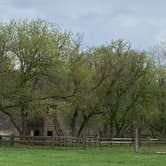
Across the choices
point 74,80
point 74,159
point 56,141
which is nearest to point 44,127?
point 74,80

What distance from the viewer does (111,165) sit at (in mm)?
22703

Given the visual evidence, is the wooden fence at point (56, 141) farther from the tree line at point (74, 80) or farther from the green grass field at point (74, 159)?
the green grass field at point (74, 159)

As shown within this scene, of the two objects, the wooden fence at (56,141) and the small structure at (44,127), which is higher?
the small structure at (44,127)

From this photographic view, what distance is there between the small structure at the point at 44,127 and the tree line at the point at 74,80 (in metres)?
1.81

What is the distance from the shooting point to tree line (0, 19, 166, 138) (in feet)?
146

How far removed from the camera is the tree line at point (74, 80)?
4462cm

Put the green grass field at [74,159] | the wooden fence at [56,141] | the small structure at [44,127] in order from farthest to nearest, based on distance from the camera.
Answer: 1. the small structure at [44,127]
2. the wooden fence at [56,141]
3. the green grass field at [74,159]

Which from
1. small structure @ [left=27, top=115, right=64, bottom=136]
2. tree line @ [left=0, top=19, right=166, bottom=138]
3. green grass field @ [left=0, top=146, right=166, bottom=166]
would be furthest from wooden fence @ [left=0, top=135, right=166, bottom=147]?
small structure @ [left=27, top=115, right=64, bottom=136]

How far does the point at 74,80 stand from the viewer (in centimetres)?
4931

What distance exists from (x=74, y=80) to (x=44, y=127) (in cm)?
1887

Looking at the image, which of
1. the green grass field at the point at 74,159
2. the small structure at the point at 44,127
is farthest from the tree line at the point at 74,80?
the green grass field at the point at 74,159

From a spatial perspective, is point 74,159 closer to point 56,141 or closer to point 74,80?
point 56,141

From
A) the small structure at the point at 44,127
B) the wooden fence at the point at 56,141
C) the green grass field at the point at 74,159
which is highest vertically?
the small structure at the point at 44,127

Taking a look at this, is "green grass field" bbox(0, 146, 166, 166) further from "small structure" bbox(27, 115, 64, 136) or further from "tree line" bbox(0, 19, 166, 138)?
"small structure" bbox(27, 115, 64, 136)
